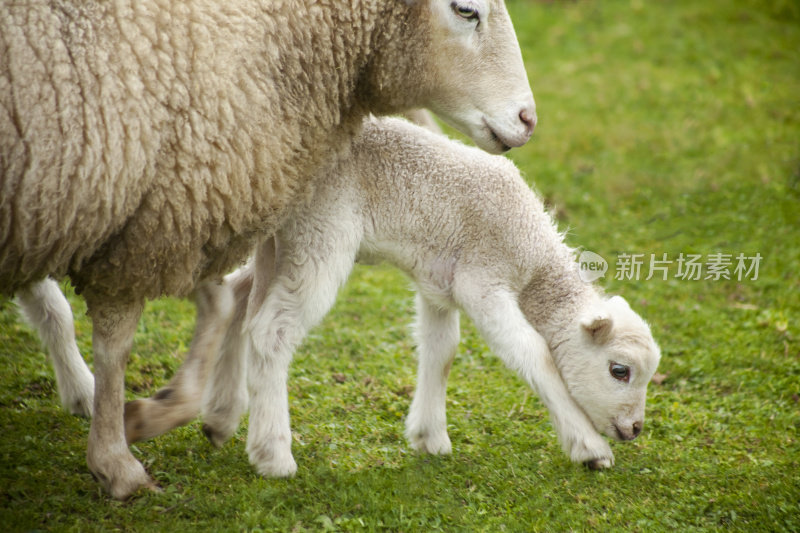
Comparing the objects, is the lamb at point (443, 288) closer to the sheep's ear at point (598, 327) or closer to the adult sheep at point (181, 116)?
the sheep's ear at point (598, 327)

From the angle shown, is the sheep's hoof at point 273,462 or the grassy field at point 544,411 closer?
the grassy field at point 544,411

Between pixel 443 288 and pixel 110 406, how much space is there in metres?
1.78

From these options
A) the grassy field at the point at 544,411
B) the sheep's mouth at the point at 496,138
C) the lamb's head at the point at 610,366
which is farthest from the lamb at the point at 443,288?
the sheep's mouth at the point at 496,138

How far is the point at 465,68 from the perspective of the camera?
419 cm

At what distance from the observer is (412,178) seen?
4.63 metres

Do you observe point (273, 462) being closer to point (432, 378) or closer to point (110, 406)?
point (110, 406)

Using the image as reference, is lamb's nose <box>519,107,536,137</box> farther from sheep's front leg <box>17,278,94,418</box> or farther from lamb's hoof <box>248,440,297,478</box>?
sheep's front leg <box>17,278,94,418</box>

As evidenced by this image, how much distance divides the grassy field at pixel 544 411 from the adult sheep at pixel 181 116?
51cm

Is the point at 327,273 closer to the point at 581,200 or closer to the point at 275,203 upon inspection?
the point at 275,203

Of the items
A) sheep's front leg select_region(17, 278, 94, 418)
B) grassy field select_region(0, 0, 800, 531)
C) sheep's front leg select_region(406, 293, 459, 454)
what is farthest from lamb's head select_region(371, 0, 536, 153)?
sheep's front leg select_region(17, 278, 94, 418)

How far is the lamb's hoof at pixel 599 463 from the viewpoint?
4.71 m

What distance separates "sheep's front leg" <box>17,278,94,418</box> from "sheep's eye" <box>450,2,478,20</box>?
275 cm

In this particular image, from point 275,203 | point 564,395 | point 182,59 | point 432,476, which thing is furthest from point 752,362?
point 182,59

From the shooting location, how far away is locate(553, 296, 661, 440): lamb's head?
4.68 m
